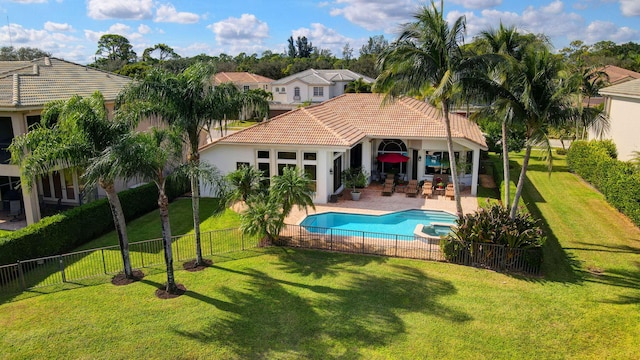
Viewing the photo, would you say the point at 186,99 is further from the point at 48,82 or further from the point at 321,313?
the point at 48,82

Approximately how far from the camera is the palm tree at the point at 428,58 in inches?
667

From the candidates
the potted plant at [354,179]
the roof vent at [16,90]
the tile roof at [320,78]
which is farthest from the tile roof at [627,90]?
the tile roof at [320,78]

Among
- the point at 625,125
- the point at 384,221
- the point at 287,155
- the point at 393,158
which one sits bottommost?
the point at 384,221

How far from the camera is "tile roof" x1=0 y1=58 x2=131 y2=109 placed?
20473mm

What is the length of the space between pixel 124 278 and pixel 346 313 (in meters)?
8.10

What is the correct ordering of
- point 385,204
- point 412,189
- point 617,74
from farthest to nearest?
point 617,74
point 412,189
point 385,204

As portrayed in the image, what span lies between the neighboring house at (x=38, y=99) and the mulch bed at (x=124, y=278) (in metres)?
4.81

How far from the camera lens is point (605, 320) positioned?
12.8 metres

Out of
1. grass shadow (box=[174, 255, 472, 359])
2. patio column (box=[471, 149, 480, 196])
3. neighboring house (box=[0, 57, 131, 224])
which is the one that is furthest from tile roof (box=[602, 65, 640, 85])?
neighboring house (box=[0, 57, 131, 224])

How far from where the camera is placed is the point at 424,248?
59.9ft

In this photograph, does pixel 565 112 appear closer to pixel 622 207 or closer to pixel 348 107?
pixel 622 207

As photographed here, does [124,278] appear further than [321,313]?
Yes

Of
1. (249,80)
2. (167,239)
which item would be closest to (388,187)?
(167,239)

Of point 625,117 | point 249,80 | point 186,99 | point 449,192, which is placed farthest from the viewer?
point 249,80
